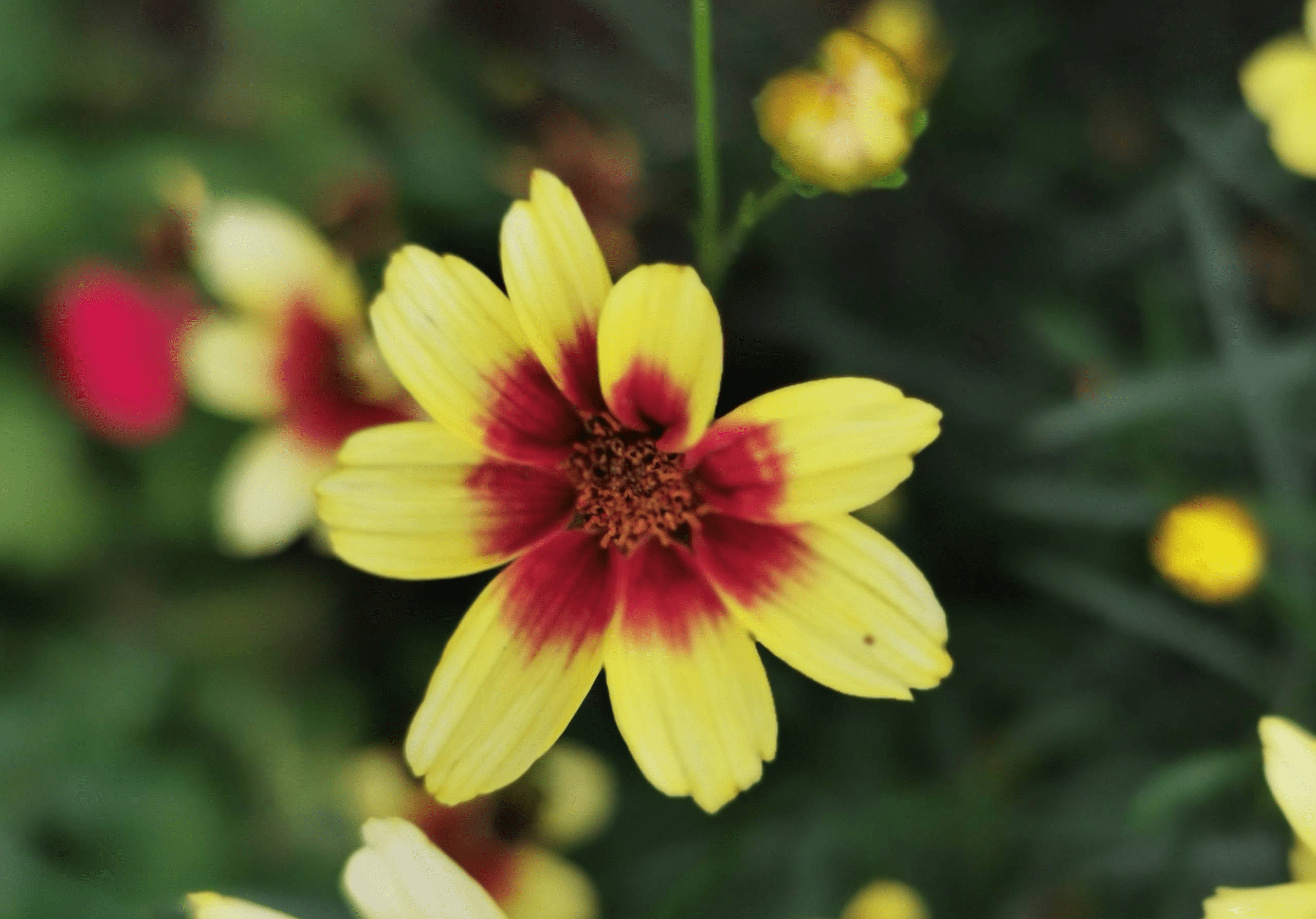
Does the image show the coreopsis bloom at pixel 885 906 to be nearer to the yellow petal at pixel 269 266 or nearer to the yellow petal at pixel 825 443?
the yellow petal at pixel 825 443

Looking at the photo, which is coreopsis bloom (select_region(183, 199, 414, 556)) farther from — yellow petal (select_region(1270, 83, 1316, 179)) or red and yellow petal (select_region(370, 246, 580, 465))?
yellow petal (select_region(1270, 83, 1316, 179))

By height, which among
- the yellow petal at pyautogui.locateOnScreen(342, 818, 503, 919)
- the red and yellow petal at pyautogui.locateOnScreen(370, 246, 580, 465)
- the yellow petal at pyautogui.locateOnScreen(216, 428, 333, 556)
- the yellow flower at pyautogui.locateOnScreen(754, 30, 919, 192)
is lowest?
the yellow petal at pyautogui.locateOnScreen(342, 818, 503, 919)

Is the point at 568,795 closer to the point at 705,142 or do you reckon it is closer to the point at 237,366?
the point at 237,366

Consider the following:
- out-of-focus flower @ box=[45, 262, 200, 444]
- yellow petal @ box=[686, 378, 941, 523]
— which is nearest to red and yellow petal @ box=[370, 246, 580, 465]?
yellow petal @ box=[686, 378, 941, 523]

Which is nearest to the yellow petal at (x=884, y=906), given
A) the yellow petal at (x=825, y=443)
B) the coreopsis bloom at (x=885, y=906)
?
the coreopsis bloom at (x=885, y=906)

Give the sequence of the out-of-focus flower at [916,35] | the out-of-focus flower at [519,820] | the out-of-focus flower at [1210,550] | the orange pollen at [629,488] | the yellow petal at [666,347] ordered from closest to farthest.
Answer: the yellow petal at [666,347], the orange pollen at [629,488], the out-of-focus flower at [1210,550], the out-of-focus flower at [519,820], the out-of-focus flower at [916,35]

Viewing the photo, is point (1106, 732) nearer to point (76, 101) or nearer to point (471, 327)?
point (471, 327)
